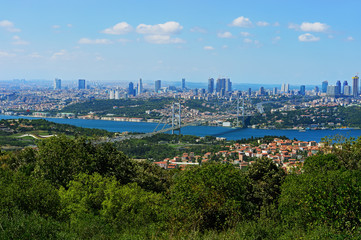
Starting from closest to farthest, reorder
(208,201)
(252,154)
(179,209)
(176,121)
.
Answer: (179,209) < (208,201) < (252,154) < (176,121)

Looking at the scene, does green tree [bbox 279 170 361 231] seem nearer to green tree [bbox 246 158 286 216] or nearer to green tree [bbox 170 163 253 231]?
green tree [bbox 170 163 253 231]

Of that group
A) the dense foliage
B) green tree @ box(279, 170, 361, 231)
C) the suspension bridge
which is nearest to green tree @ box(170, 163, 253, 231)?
the dense foliage

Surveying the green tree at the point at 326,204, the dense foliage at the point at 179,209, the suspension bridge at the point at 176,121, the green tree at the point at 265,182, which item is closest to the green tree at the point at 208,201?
the dense foliage at the point at 179,209

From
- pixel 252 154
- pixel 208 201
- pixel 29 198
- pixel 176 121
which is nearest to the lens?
pixel 29 198

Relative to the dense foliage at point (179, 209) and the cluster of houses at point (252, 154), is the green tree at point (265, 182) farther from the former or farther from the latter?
the cluster of houses at point (252, 154)

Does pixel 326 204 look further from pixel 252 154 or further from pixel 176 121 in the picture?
pixel 176 121

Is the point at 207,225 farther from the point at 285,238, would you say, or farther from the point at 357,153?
the point at 357,153

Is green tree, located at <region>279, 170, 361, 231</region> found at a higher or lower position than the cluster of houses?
higher

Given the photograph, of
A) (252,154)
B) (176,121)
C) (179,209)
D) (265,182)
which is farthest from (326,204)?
(176,121)

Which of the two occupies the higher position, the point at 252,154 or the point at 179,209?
the point at 179,209

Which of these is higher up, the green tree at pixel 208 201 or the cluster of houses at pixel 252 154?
the green tree at pixel 208 201

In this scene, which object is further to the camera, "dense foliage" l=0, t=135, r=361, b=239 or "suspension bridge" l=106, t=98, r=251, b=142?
"suspension bridge" l=106, t=98, r=251, b=142

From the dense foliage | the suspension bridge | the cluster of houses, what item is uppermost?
the dense foliage
